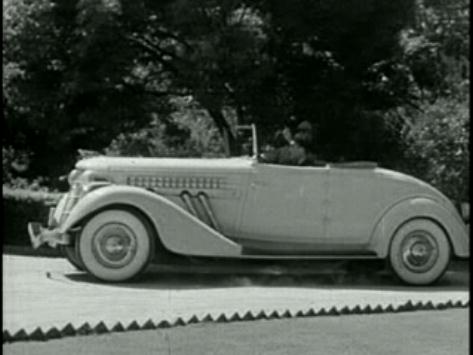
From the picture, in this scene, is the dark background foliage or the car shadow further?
the dark background foliage

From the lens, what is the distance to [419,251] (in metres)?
11.3

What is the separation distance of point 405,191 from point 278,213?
1.31 meters

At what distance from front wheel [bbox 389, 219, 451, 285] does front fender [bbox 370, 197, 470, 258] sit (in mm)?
60

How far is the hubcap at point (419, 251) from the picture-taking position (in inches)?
442

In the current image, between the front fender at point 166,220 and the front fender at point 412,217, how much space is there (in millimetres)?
1460

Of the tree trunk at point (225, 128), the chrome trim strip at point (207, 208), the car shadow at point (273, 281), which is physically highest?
the tree trunk at point (225, 128)

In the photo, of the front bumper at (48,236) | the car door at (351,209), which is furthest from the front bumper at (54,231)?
the car door at (351,209)

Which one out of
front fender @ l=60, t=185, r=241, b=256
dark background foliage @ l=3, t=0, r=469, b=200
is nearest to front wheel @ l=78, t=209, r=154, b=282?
front fender @ l=60, t=185, r=241, b=256

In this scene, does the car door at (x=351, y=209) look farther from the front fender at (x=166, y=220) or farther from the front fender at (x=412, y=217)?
the front fender at (x=166, y=220)

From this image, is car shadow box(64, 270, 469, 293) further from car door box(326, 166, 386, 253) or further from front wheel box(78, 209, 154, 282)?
car door box(326, 166, 386, 253)

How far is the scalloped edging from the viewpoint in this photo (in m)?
6.86

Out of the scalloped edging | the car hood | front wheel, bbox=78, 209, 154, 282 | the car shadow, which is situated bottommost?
the car shadow

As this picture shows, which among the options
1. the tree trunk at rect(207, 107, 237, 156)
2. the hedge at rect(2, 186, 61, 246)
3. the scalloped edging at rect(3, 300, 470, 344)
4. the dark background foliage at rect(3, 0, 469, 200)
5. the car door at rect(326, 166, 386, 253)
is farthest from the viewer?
the tree trunk at rect(207, 107, 237, 156)

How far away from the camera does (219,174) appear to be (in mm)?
11250
